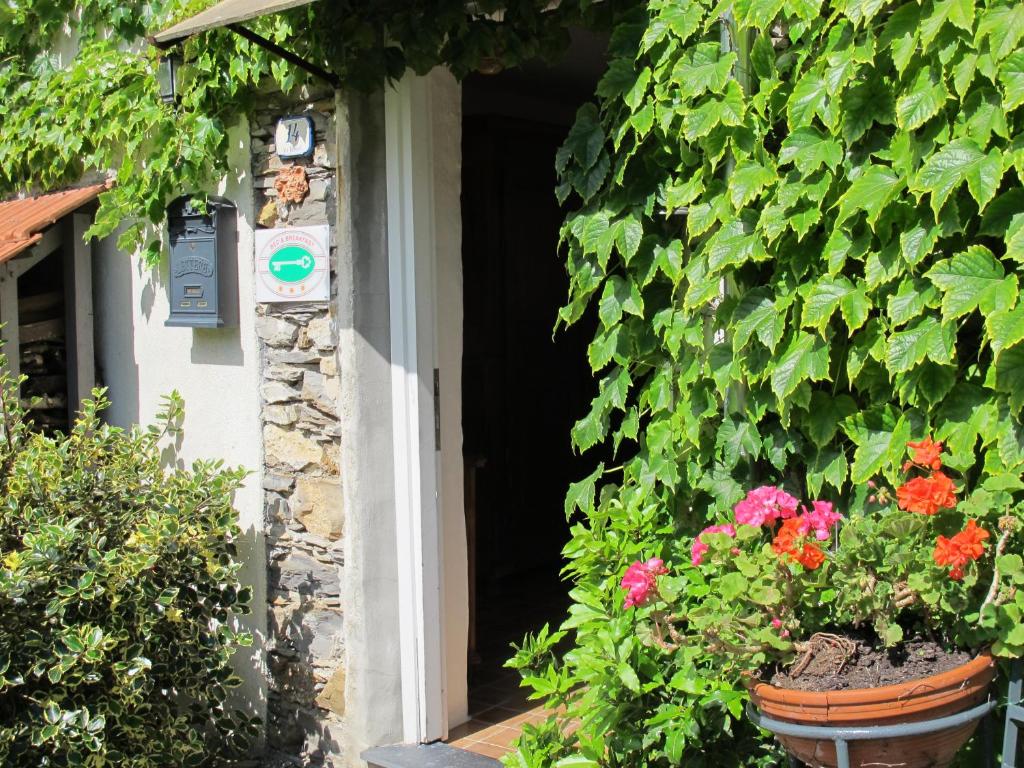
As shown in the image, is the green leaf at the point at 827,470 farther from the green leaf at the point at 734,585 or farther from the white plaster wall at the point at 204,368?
the white plaster wall at the point at 204,368

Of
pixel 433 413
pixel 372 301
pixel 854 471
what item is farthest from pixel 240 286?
pixel 854 471

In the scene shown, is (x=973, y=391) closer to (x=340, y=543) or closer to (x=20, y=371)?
(x=340, y=543)

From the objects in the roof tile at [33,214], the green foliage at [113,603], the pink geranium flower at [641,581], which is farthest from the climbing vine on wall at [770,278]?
the roof tile at [33,214]

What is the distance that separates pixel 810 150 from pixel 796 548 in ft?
3.33

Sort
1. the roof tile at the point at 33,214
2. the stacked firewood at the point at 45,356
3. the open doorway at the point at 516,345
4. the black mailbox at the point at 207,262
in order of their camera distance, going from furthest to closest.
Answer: the open doorway at the point at 516,345, the stacked firewood at the point at 45,356, the roof tile at the point at 33,214, the black mailbox at the point at 207,262

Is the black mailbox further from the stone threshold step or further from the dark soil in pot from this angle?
the dark soil in pot

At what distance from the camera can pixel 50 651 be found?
379 cm

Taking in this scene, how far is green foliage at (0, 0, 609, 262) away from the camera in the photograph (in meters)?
3.76

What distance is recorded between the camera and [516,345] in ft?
20.8

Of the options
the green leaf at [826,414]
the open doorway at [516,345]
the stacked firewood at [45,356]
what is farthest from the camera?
the open doorway at [516,345]

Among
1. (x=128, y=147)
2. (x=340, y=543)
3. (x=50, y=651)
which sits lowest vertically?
(x=50, y=651)

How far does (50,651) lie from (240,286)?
147 cm

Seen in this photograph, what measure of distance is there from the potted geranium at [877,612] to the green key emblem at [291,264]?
2.07 m

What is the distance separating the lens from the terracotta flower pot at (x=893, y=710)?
2.18 meters
